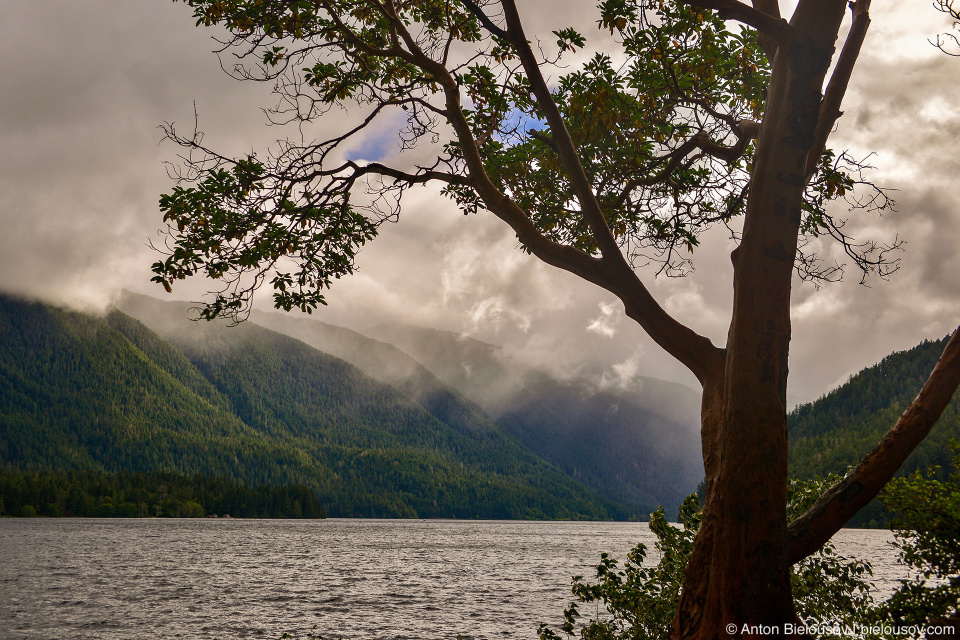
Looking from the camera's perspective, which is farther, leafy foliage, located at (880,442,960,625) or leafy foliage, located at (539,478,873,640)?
leafy foliage, located at (539,478,873,640)

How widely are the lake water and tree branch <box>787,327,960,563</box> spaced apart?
34.0m

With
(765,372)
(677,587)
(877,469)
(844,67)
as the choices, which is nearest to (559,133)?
(844,67)

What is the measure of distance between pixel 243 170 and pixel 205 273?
149cm

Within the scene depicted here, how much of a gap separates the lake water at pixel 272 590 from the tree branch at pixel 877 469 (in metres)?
34.0

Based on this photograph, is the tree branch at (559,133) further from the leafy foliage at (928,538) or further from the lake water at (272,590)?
the lake water at (272,590)

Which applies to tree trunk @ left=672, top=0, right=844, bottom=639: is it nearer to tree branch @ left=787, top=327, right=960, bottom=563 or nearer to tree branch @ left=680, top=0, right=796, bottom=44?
tree branch @ left=680, top=0, right=796, bottom=44

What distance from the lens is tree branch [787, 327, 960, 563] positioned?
273 inches

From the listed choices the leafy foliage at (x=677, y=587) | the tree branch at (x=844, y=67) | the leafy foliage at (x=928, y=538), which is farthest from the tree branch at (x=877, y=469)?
the leafy foliage at (x=677, y=587)

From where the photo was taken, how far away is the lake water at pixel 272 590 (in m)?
41.4

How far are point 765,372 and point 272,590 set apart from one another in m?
61.8

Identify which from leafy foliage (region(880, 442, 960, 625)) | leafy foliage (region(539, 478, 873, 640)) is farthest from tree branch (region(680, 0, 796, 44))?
leafy foliage (region(539, 478, 873, 640))

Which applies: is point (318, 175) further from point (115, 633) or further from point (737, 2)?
point (115, 633)

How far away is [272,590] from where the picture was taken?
60000 millimetres

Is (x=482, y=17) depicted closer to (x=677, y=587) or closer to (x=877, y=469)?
(x=877, y=469)
